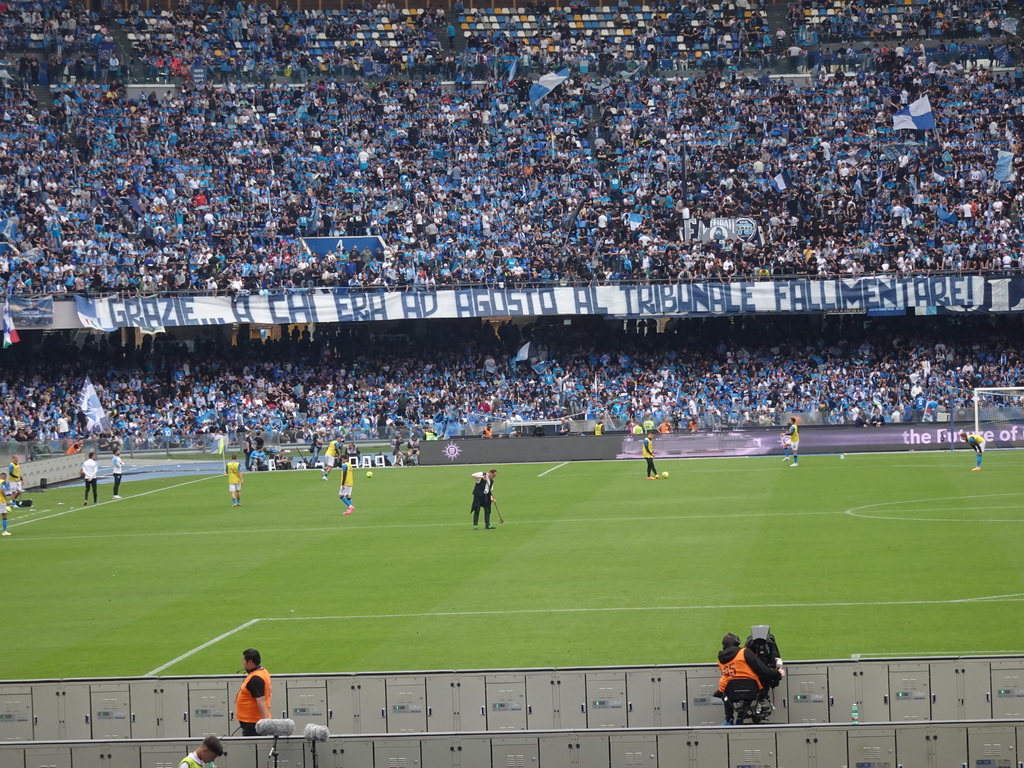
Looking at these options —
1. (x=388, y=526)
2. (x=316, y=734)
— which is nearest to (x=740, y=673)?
(x=316, y=734)

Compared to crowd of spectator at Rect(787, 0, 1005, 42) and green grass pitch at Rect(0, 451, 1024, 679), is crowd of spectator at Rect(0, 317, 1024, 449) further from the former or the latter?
crowd of spectator at Rect(787, 0, 1005, 42)

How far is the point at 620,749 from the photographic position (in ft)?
36.0

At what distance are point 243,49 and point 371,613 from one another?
177 feet

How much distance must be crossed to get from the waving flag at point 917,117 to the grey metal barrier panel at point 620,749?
180ft

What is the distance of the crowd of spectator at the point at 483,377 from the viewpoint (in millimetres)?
55094

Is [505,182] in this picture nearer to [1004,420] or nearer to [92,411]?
[92,411]

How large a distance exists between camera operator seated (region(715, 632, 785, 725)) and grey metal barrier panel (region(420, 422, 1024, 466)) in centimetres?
3608

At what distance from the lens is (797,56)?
68250 mm

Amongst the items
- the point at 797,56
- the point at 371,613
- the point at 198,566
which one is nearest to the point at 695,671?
the point at 371,613

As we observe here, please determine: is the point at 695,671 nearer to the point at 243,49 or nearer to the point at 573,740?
the point at 573,740

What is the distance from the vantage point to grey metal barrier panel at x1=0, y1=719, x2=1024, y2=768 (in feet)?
35.4

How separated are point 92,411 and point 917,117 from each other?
39.4 m

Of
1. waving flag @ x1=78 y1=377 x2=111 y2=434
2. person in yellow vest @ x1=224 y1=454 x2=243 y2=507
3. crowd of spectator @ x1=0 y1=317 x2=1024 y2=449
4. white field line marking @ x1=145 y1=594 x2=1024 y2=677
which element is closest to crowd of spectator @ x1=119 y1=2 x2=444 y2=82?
crowd of spectator @ x1=0 y1=317 x2=1024 y2=449

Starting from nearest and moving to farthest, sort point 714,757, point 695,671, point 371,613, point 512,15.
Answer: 1. point 714,757
2. point 695,671
3. point 371,613
4. point 512,15
